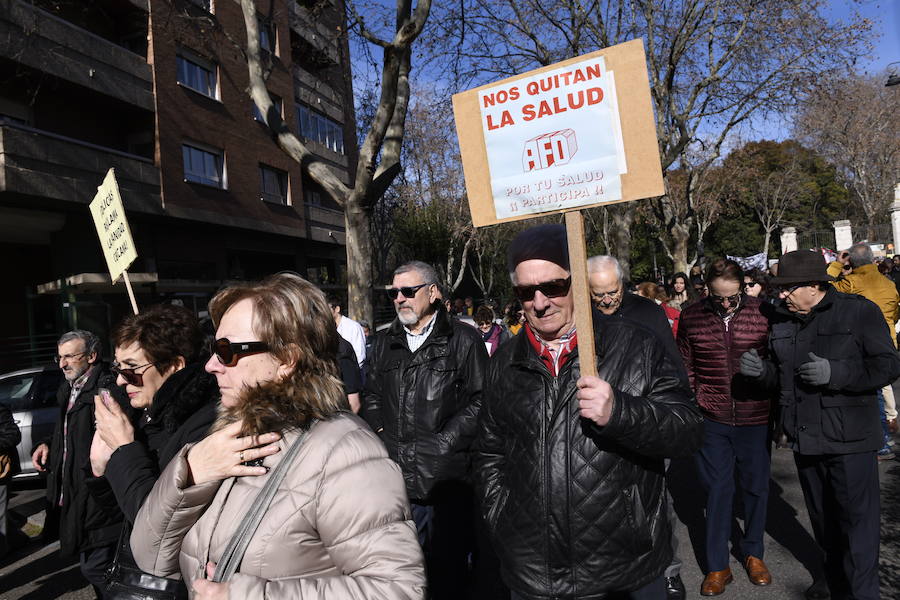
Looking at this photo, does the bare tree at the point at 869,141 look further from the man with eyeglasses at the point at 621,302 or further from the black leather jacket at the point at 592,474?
the black leather jacket at the point at 592,474

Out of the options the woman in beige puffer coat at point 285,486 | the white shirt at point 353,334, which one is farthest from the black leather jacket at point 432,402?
the white shirt at point 353,334

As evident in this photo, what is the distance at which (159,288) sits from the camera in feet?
43.0

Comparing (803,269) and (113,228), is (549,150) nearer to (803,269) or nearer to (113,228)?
(803,269)

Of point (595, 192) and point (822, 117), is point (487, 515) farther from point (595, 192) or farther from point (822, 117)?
point (822, 117)

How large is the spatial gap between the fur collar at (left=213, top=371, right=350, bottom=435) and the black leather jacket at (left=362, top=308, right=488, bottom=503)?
182 centimetres

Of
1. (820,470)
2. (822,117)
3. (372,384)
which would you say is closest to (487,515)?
(372,384)

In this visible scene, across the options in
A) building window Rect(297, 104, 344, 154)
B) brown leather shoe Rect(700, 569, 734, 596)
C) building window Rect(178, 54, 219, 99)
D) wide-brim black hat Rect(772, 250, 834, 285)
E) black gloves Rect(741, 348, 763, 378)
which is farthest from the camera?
building window Rect(297, 104, 344, 154)

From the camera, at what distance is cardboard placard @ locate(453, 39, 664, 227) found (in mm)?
1973

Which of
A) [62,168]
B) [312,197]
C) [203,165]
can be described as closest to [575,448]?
[62,168]

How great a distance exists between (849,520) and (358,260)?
6555 mm

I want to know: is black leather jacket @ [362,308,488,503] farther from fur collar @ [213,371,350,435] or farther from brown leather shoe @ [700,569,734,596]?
fur collar @ [213,371,350,435]

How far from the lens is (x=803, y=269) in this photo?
3307mm

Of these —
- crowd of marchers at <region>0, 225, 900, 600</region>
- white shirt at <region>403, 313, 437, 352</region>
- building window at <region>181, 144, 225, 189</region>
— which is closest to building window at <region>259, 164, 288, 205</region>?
building window at <region>181, 144, 225, 189</region>

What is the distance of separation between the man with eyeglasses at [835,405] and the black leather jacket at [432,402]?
1.61 metres
